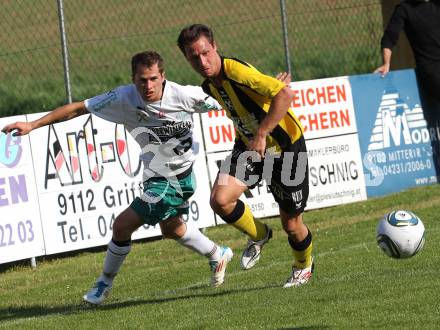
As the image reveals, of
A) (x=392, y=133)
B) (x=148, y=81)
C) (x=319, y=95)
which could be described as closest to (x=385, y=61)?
(x=392, y=133)

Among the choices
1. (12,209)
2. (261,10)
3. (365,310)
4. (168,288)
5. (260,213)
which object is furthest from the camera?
(261,10)

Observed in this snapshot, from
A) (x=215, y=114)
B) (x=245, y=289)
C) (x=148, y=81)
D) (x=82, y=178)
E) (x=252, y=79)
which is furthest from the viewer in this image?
(x=215, y=114)

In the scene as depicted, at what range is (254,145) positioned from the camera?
324 inches

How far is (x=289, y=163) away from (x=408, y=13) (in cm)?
772

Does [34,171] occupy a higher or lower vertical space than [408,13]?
lower

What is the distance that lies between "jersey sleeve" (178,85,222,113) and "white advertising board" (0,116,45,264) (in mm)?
3433

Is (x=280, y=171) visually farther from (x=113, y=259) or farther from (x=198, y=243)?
(x=113, y=259)

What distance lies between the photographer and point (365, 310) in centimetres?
759

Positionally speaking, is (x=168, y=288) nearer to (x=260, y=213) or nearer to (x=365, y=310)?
(x=365, y=310)

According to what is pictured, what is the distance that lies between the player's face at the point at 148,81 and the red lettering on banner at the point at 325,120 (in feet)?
19.6

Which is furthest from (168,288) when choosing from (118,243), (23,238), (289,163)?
(23,238)

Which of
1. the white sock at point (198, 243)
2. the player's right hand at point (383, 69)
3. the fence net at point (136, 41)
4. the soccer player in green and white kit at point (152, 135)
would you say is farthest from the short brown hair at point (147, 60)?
the player's right hand at point (383, 69)

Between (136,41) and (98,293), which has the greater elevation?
(136,41)

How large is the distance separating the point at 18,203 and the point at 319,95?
4.74 meters
